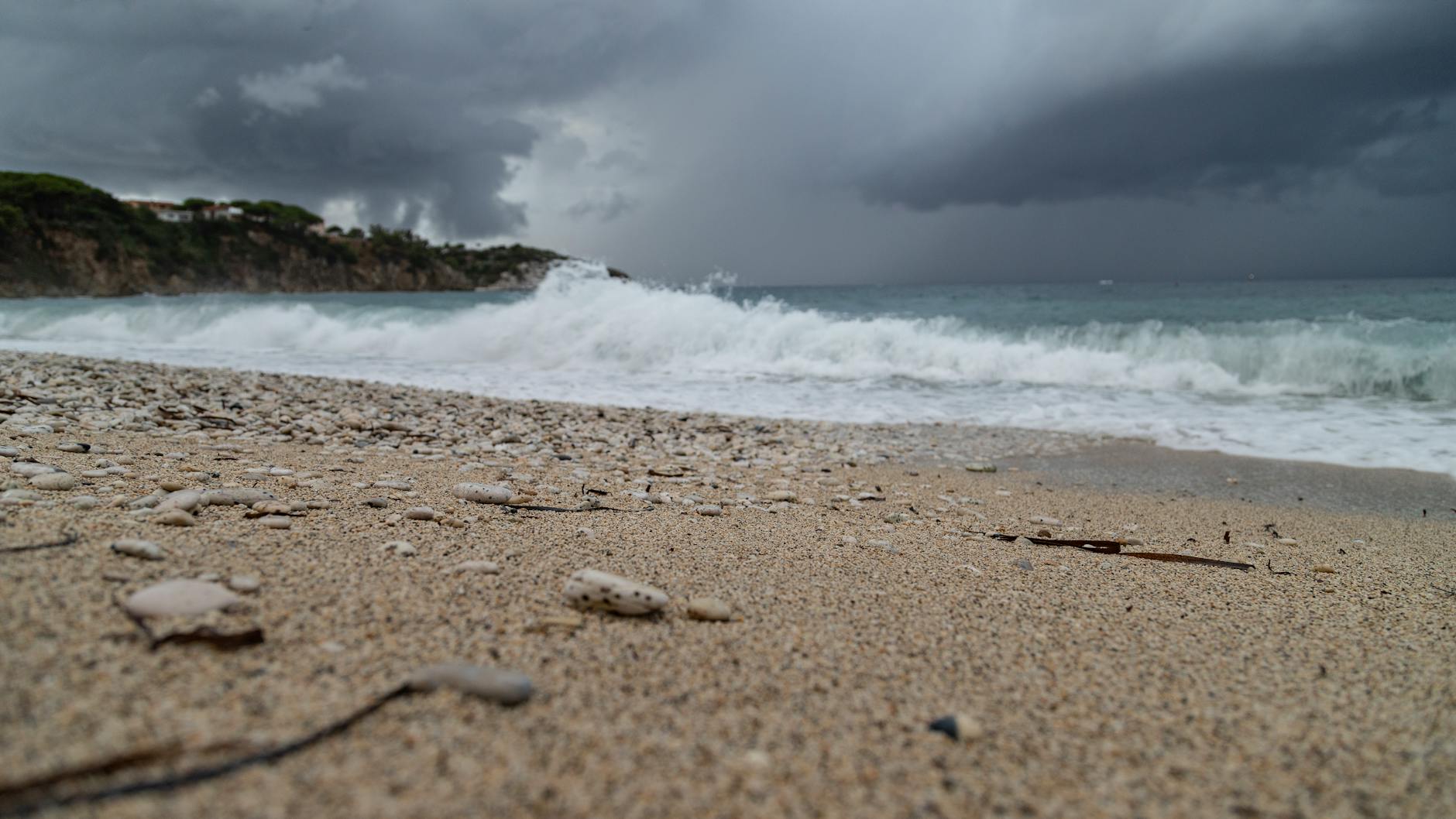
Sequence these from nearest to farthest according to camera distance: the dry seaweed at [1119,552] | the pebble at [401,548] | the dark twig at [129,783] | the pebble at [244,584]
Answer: the dark twig at [129,783] < the pebble at [244,584] < the pebble at [401,548] < the dry seaweed at [1119,552]

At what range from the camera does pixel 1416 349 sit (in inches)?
382

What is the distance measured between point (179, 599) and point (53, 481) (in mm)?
1597

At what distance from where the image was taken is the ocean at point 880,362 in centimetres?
738

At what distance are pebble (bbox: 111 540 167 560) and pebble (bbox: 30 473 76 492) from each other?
1.02 metres

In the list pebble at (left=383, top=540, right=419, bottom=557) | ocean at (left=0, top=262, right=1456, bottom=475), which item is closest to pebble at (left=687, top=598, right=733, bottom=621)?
pebble at (left=383, top=540, right=419, bottom=557)

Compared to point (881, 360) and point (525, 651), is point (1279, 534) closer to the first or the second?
point (525, 651)

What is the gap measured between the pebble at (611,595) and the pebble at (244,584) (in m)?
0.71

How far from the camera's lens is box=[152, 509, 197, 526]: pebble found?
7.14 ft

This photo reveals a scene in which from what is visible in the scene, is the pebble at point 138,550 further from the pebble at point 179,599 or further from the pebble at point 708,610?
the pebble at point 708,610

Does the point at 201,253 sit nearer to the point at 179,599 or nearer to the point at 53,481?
the point at 53,481

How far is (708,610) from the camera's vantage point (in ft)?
6.06

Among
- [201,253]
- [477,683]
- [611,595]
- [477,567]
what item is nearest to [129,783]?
[477,683]

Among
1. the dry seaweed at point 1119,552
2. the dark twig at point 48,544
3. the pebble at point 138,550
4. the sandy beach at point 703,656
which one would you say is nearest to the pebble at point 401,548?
the sandy beach at point 703,656

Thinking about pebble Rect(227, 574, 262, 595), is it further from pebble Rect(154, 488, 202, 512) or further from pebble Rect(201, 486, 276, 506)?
pebble Rect(201, 486, 276, 506)
